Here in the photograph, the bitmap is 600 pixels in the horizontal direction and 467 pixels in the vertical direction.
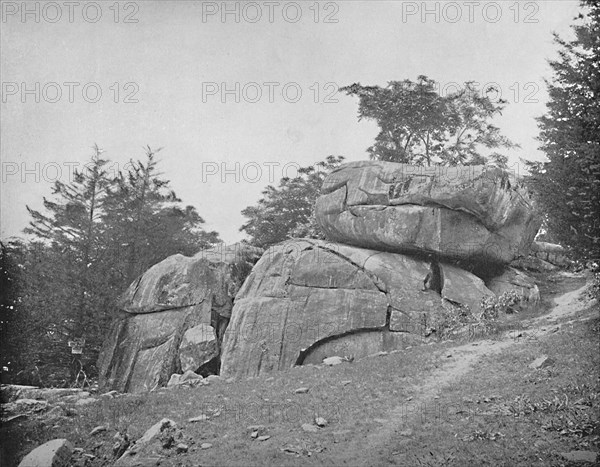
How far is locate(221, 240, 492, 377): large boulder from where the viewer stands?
61.5 ft

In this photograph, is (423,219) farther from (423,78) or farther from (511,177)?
(423,78)

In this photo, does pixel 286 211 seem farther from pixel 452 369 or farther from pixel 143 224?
pixel 452 369

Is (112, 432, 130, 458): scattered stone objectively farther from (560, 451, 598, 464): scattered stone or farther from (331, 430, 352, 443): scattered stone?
(560, 451, 598, 464): scattered stone

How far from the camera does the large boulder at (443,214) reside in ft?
70.2

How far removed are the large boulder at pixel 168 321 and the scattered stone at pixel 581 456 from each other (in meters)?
15.9

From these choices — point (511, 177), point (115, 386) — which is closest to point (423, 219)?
point (511, 177)

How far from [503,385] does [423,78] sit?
22701 mm

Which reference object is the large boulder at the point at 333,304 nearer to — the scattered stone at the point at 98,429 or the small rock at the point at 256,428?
the scattered stone at the point at 98,429

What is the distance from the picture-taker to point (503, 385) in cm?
1045

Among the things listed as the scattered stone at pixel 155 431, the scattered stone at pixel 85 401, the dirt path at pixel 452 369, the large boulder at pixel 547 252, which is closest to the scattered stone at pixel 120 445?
the scattered stone at pixel 155 431

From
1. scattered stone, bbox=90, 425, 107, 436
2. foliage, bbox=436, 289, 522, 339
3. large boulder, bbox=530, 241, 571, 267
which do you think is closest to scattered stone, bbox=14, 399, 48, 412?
scattered stone, bbox=90, 425, 107, 436

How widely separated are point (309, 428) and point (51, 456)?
4.84m

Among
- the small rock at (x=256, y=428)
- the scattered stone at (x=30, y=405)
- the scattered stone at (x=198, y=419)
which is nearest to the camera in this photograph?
the small rock at (x=256, y=428)

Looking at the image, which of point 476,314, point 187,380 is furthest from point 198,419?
point 476,314
